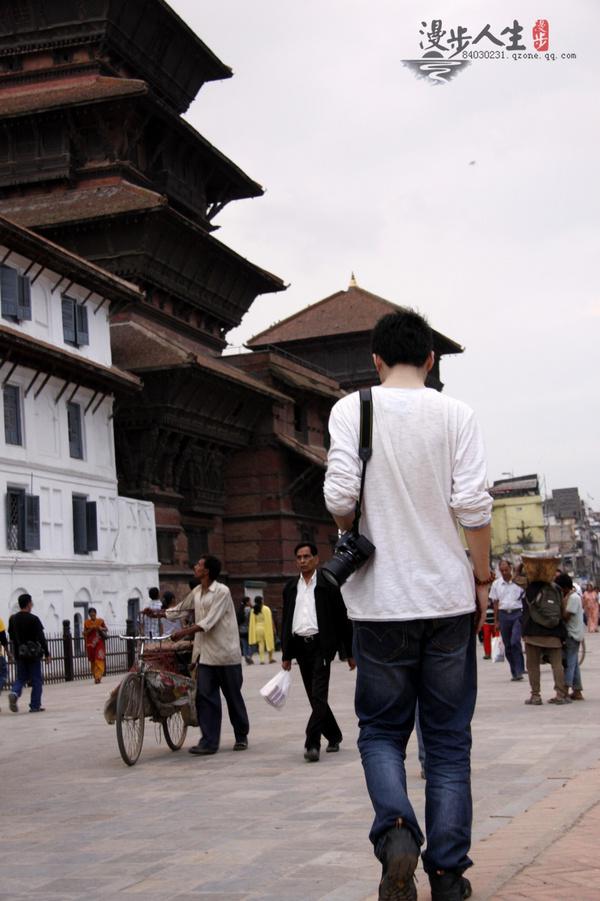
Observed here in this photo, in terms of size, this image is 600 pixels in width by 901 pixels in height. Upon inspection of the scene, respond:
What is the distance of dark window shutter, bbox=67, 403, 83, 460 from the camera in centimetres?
3497

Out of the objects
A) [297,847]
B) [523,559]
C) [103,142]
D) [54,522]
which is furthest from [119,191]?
[297,847]

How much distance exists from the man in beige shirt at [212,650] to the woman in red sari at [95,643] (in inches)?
650

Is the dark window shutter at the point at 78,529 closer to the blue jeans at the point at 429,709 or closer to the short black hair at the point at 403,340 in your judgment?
the short black hair at the point at 403,340

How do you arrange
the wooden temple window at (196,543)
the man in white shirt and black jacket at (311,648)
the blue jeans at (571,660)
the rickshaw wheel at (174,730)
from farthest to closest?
the wooden temple window at (196,543)
the blue jeans at (571,660)
the rickshaw wheel at (174,730)
the man in white shirt and black jacket at (311,648)

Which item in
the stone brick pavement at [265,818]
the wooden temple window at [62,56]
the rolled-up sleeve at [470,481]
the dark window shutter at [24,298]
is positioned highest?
the wooden temple window at [62,56]

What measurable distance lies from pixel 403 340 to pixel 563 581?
1175 centimetres

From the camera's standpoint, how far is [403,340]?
5.30m

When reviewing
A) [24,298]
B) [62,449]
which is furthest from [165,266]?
[24,298]

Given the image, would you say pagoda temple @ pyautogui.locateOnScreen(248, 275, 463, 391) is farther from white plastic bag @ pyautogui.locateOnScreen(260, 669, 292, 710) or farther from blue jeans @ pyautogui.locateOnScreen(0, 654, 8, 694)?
white plastic bag @ pyautogui.locateOnScreen(260, 669, 292, 710)

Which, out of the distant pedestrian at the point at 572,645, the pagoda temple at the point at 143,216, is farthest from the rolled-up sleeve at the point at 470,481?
the pagoda temple at the point at 143,216

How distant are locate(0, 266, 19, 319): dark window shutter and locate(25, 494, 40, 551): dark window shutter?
4.52m

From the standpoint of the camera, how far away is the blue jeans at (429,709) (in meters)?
4.80

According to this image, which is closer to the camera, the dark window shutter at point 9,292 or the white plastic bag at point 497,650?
the white plastic bag at point 497,650

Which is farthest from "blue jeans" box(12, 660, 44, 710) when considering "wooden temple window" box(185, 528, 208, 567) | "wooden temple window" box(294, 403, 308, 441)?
"wooden temple window" box(294, 403, 308, 441)
